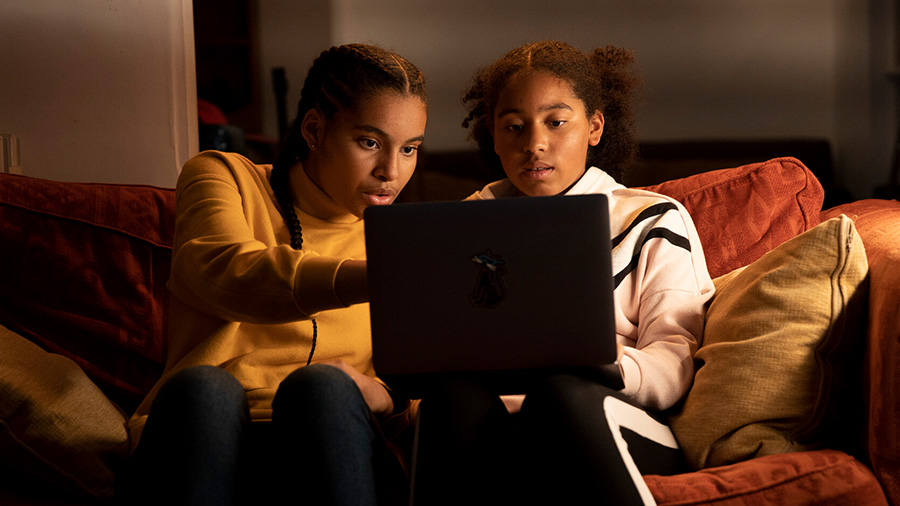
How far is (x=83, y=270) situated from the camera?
4.12ft

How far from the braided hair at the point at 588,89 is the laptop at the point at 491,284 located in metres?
0.52

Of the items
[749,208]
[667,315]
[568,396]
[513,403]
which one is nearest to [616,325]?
[667,315]

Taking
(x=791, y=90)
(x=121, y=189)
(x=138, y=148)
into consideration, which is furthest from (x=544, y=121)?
(x=791, y=90)

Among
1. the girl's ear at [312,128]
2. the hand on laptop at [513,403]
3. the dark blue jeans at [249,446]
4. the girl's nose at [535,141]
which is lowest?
the hand on laptop at [513,403]

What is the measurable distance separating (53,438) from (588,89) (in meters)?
0.92

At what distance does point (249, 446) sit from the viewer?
0.88 meters

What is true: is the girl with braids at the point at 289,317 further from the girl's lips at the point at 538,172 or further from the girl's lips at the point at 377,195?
the girl's lips at the point at 538,172

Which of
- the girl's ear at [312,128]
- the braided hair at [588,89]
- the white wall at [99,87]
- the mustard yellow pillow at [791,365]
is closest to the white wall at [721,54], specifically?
the white wall at [99,87]

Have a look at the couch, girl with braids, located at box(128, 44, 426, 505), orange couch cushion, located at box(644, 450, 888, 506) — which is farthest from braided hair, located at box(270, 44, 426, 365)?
orange couch cushion, located at box(644, 450, 888, 506)

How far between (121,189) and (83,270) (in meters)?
0.16

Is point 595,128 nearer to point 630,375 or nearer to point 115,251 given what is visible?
point 630,375

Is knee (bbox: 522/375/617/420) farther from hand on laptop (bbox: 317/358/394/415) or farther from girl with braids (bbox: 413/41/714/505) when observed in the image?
hand on laptop (bbox: 317/358/394/415)

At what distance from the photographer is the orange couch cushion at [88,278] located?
123 centimetres

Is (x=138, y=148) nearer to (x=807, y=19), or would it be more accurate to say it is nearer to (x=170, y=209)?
(x=170, y=209)
